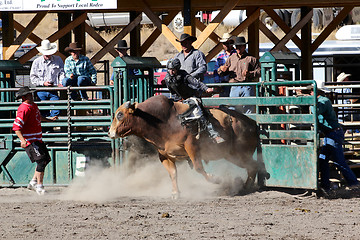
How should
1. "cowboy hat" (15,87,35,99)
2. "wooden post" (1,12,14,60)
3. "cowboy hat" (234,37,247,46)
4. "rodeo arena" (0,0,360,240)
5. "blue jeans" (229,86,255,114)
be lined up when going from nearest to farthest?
"rodeo arena" (0,0,360,240) < "cowboy hat" (15,87,35,99) < "blue jeans" (229,86,255,114) < "cowboy hat" (234,37,247,46) < "wooden post" (1,12,14,60)

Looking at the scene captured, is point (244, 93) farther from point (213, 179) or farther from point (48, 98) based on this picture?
point (48, 98)

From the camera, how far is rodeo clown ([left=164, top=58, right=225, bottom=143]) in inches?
365

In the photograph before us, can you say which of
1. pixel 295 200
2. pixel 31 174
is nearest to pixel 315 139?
pixel 295 200

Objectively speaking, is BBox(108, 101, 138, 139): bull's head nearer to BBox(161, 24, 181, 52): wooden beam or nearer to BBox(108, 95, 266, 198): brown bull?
BBox(108, 95, 266, 198): brown bull

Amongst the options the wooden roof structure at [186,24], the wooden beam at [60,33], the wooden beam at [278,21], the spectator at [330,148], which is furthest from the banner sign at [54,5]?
the wooden beam at [278,21]

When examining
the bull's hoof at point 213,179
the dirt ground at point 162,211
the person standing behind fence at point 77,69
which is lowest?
the dirt ground at point 162,211

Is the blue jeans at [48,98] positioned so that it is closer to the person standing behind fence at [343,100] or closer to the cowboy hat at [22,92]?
the cowboy hat at [22,92]

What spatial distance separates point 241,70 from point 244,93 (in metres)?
0.41

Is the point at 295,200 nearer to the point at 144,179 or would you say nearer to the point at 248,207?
the point at 248,207

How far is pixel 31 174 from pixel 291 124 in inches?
175

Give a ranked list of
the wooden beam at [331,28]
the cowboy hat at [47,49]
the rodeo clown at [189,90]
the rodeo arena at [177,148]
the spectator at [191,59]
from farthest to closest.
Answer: the wooden beam at [331,28], the cowboy hat at [47,49], the spectator at [191,59], the rodeo clown at [189,90], the rodeo arena at [177,148]

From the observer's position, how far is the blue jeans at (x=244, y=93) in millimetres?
10539

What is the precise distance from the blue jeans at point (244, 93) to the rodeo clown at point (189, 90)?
1.10m

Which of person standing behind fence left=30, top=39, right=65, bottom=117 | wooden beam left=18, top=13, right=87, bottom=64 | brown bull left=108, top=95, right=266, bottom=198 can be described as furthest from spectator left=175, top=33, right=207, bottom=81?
wooden beam left=18, top=13, right=87, bottom=64
